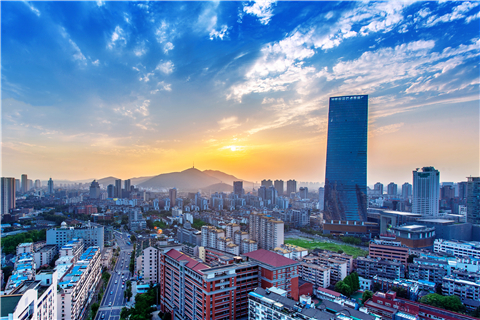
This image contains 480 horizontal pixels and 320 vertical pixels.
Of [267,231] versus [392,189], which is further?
[392,189]

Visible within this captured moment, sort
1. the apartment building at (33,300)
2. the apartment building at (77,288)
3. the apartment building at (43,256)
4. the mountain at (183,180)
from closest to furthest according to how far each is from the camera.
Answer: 1. the apartment building at (33,300)
2. the apartment building at (77,288)
3. the apartment building at (43,256)
4. the mountain at (183,180)

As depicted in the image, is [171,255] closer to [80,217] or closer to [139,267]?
[139,267]

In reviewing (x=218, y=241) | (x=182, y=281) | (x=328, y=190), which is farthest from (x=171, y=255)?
(x=328, y=190)

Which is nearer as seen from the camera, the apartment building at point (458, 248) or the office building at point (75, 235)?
the apartment building at point (458, 248)

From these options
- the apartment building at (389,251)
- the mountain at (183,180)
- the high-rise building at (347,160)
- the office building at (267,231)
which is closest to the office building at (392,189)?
the high-rise building at (347,160)

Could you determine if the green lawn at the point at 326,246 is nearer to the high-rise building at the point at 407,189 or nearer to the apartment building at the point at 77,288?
the apartment building at the point at 77,288

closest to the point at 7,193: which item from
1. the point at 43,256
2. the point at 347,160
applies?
the point at 43,256

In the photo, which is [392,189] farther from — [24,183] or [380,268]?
[24,183]
